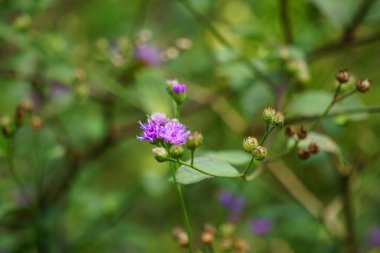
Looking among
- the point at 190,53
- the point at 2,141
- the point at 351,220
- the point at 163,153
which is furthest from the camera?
the point at 190,53

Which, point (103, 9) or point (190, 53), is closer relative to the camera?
point (190, 53)

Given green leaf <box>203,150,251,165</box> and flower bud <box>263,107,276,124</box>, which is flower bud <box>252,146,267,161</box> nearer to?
flower bud <box>263,107,276,124</box>

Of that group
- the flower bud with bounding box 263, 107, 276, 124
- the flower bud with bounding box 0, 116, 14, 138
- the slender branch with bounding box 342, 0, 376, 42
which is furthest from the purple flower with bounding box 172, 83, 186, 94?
the slender branch with bounding box 342, 0, 376, 42

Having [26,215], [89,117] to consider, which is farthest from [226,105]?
[26,215]

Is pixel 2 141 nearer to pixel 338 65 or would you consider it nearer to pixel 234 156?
pixel 234 156

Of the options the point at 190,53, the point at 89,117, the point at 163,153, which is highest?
the point at 190,53

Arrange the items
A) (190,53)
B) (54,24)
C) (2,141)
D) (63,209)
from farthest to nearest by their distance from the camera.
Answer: (54,24), (190,53), (63,209), (2,141)

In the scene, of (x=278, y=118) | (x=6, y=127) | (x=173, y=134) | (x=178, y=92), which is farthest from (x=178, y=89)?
(x=6, y=127)

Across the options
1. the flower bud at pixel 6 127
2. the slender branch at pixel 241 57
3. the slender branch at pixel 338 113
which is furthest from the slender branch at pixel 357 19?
the flower bud at pixel 6 127
